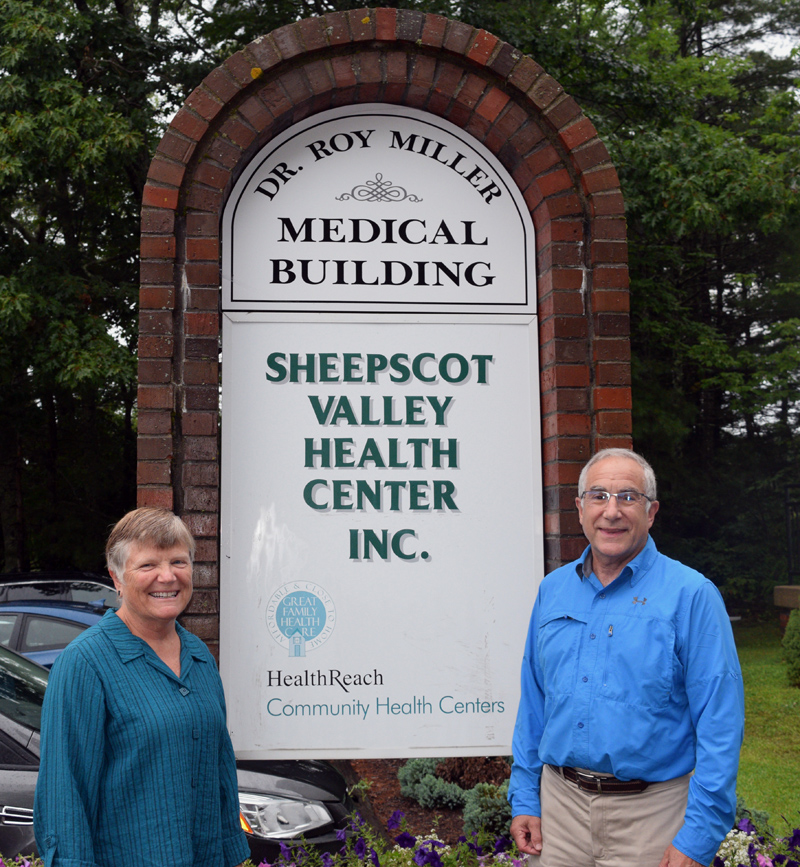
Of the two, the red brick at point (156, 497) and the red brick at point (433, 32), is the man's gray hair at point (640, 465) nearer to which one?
the red brick at point (156, 497)

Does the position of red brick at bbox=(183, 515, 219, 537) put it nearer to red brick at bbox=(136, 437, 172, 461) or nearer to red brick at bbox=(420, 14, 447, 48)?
red brick at bbox=(136, 437, 172, 461)

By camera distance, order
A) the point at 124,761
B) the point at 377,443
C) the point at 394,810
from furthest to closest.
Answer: the point at 394,810
the point at 377,443
the point at 124,761

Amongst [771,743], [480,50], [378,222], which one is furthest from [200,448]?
[771,743]

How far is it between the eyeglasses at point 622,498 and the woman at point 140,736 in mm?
1114

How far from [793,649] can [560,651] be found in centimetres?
915

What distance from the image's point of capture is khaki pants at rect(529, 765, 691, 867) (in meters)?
2.29

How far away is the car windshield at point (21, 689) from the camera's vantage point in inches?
168

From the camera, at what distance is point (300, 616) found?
3240 millimetres

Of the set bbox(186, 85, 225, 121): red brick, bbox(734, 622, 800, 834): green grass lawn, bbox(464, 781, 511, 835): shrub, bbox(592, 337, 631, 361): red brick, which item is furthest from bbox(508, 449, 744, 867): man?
bbox(734, 622, 800, 834): green grass lawn

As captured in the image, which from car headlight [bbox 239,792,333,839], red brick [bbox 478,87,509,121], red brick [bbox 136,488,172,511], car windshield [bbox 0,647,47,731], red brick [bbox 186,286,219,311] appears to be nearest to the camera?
red brick [bbox 136,488,172,511]

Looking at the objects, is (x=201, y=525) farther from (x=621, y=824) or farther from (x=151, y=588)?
(x=621, y=824)

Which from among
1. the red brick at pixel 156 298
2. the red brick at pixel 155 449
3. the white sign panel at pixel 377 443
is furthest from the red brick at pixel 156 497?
the red brick at pixel 156 298

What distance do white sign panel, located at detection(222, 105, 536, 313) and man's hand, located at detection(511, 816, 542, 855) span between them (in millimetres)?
1854

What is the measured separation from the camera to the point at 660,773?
228 cm
